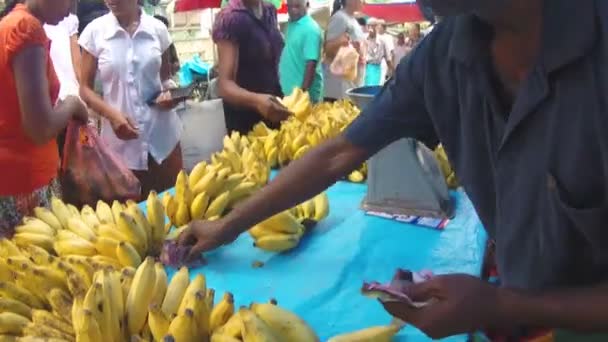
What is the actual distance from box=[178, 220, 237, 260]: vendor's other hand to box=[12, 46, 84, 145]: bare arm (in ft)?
3.50

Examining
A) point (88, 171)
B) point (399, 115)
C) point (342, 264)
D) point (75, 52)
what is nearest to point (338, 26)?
point (75, 52)

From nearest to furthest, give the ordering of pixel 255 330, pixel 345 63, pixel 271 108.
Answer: pixel 255 330 < pixel 271 108 < pixel 345 63

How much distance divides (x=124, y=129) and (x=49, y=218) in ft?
4.62

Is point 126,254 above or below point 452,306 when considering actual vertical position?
below

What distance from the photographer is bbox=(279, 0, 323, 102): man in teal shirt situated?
546 centimetres

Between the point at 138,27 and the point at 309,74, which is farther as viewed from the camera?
the point at 309,74

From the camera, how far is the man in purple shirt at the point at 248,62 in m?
3.53

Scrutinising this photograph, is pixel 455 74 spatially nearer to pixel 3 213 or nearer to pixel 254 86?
pixel 3 213

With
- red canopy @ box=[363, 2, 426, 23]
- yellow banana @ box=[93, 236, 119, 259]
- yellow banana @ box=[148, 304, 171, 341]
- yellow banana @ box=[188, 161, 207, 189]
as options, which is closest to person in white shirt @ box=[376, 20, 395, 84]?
red canopy @ box=[363, 2, 426, 23]

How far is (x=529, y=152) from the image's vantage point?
1.18 m

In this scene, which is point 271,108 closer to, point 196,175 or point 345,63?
point 196,175

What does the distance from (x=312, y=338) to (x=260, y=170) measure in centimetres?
131

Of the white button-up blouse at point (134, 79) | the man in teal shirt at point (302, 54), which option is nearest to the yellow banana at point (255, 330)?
the white button-up blouse at point (134, 79)

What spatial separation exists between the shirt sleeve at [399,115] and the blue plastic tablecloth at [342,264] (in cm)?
41
